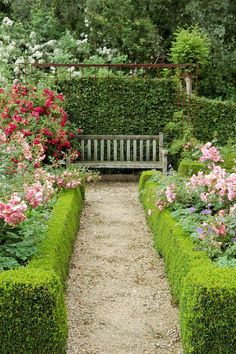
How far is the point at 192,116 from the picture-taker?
1277 centimetres

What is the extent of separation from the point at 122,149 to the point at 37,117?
7.98 ft

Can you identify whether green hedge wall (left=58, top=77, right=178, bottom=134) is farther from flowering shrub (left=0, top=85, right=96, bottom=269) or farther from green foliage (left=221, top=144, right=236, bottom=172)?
green foliage (left=221, top=144, right=236, bottom=172)

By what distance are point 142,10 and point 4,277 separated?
1460 centimetres

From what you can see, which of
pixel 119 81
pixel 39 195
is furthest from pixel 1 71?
pixel 39 195

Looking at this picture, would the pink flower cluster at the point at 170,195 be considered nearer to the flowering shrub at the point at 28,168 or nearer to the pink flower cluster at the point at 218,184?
the pink flower cluster at the point at 218,184

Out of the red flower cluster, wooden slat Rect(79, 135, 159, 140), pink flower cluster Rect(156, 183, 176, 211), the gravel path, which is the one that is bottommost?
the gravel path

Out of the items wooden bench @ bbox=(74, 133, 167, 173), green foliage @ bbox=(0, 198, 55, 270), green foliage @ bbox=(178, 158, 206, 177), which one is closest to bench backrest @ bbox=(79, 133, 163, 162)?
wooden bench @ bbox=(74, 133, 167, 173)

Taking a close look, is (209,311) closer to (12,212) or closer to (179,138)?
(12,212)

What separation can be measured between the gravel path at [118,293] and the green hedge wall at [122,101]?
382 centimetres

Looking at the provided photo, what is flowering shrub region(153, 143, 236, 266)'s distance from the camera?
5.56m

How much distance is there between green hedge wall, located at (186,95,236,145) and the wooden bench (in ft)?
2.58

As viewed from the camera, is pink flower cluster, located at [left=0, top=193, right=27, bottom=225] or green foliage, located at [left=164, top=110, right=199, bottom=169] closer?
pink flower cluster, located at [left=0, top=193, right=27, bottom=225]

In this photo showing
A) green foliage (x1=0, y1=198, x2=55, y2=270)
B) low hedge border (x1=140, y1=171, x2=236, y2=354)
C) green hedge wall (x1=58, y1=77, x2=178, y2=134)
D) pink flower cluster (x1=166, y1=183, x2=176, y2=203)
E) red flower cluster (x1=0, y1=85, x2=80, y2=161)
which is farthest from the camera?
green hedge wall (x1=58, y1=77, x2=178, y2=134)

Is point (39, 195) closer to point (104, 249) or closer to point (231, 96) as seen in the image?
point (104, 249)
